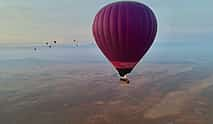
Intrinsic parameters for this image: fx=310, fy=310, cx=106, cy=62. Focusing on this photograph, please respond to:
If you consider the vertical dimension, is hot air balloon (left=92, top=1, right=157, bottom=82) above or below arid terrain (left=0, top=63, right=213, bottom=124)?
above

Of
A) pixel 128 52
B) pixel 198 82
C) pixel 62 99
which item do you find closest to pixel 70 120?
pixel 62 99

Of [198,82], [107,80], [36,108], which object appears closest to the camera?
[36,108]

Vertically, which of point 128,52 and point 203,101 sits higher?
point 128,52

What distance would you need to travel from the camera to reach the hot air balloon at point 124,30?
12.8 m

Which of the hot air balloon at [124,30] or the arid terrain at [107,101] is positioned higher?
the hot air balloon at [124,30]

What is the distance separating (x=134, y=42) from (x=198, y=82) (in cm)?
6369

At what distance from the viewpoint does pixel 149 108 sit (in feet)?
161

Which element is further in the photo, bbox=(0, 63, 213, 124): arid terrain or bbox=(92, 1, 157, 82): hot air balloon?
bbox=(0, 63, 213, 124): arid terrain

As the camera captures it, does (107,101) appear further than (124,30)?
Yes

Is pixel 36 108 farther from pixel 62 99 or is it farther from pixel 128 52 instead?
pixel 128 52

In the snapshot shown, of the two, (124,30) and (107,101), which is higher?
(124,30)

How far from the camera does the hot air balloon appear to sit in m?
12.8

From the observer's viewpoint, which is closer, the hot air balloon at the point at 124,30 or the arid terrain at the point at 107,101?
the hot air balloon at the point at 124,30

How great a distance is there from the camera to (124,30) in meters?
12.9
